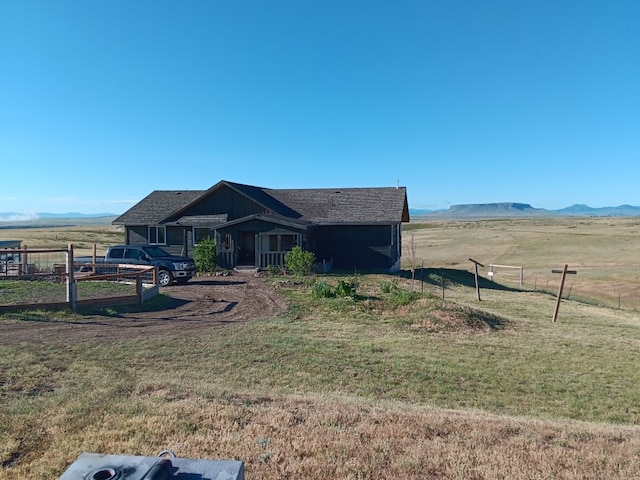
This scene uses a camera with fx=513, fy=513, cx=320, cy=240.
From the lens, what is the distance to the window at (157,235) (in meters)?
31.5

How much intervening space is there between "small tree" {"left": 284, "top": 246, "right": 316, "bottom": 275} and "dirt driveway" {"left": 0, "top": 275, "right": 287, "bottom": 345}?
362 centimetres

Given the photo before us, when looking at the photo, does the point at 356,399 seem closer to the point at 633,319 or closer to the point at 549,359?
the point at 549,359

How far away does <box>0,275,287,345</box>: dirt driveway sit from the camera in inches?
501

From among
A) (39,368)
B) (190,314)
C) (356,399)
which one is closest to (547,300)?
(190,314)

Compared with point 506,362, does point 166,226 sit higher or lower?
higher

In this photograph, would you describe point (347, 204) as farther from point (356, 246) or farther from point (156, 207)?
point (156, 207)

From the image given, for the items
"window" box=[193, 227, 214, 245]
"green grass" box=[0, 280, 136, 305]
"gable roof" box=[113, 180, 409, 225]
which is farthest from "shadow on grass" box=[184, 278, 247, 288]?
"gable roof" box=[113, 180, 409, 225]

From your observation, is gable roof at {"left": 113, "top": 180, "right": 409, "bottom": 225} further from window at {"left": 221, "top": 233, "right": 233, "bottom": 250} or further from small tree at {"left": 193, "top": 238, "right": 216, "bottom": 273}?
small tree at {"left": 193, "top": 238, "right": 216, "bottom": 273}

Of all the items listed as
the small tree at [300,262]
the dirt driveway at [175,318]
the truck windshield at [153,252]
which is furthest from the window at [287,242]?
the truck windshield at [153,252]

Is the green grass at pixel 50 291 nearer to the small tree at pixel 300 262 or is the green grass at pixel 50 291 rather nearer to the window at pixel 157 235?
the small tree at pixel 300 262

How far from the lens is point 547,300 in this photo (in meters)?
23.0

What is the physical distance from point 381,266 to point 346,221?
326cm

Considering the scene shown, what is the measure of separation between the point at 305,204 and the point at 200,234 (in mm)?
6844

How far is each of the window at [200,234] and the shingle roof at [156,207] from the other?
2003mm
